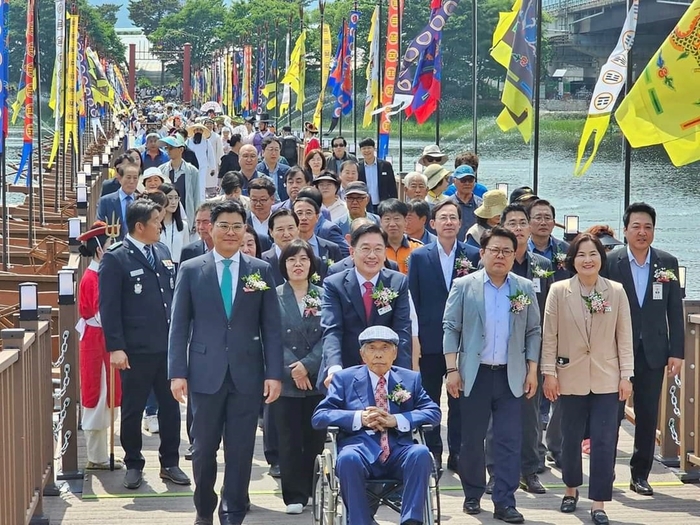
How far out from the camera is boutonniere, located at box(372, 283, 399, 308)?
23.7 feet

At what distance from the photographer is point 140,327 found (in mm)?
7992

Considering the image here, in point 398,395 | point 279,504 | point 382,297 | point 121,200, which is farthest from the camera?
point 121,200

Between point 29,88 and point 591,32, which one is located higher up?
point 591,32

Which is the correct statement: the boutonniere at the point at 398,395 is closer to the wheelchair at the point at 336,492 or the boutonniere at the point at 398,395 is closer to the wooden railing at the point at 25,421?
the wheelchair at the point at 336,492

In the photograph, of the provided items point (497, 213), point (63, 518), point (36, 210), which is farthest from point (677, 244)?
point (63, 518)

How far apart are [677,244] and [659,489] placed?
1005 inches

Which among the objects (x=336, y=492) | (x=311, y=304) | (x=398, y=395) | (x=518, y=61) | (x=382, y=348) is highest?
(x=518, y=61)

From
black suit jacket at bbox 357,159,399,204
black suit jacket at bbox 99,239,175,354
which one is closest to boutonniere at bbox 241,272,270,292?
black suit jacket at bbox 99,239,175,354

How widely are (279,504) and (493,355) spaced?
1.58m

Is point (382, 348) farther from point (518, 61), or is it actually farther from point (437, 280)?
point (518, 61)

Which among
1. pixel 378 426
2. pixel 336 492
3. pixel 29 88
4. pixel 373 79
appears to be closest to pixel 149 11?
pixel 373 79

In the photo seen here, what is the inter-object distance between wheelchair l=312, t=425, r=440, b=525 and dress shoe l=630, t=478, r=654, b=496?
1951mm

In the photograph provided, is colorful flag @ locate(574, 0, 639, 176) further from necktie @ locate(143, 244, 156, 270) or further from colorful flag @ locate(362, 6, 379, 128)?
colorful flag @ locate(362, 6, 379, 128)

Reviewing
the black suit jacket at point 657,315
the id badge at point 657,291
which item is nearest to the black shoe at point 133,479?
the black suit jacket at point 657,315
